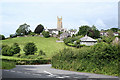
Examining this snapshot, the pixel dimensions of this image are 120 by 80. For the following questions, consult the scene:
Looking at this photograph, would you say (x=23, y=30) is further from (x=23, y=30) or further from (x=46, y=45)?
(x=46, y=45)

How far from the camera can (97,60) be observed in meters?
17.9

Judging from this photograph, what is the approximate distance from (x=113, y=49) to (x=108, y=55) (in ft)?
2.73

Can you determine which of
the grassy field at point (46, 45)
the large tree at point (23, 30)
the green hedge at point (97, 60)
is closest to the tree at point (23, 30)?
the large tree at point (23, 30)

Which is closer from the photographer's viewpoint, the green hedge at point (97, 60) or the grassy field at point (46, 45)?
the green hedge at point (97, 60)

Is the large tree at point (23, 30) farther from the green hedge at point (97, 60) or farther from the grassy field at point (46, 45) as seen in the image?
the green hedge at point (97, 60)

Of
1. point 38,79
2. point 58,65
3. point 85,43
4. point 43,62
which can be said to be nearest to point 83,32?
point 85,43

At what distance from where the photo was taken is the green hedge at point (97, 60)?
1700cm

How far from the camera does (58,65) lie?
74.5 feet

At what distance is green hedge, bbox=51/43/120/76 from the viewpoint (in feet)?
55.8

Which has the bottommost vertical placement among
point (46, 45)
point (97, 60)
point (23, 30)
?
point (97, 60)

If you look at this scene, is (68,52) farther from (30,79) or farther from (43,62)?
(43,62)

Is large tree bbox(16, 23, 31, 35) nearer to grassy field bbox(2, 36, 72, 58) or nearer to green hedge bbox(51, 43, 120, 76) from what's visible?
grassy field bbox(2, 36, 72, 58)

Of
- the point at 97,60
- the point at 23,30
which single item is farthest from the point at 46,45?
the point at 97,60

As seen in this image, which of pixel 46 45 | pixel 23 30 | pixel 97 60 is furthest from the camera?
pixel 23 30
